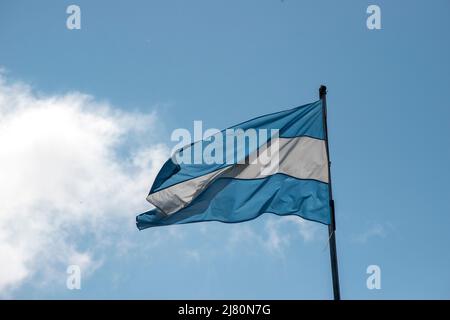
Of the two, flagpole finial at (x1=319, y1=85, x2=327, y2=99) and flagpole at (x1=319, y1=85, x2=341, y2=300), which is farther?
flagpole finial at (x1=319, y1=85, x2=327, y2=99)

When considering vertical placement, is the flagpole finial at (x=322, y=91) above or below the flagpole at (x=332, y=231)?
above

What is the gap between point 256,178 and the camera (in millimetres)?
20328

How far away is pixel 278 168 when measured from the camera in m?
20.3

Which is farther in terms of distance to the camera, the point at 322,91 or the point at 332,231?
the point at 322,91

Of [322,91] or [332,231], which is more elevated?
[322,91]

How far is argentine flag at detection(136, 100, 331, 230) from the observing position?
19.7 m

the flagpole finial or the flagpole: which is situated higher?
the flagpole finial

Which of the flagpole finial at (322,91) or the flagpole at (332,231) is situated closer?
the flagpole at (332,231)

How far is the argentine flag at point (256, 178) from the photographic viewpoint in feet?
64.7
